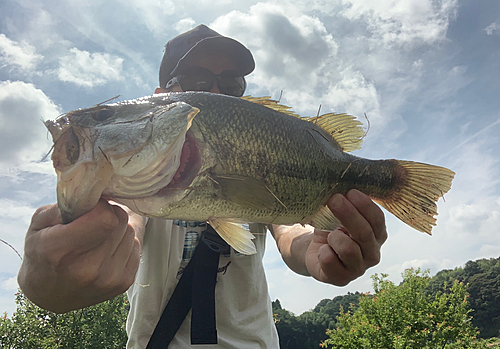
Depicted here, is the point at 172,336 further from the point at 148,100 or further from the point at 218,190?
the point at 148,100

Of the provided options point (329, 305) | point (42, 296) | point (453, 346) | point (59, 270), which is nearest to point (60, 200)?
point (59, 270)

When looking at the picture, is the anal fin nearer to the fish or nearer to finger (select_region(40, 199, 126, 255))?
the fish

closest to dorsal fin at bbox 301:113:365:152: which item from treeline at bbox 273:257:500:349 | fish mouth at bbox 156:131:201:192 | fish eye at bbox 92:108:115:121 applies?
fish mouth at bbox 156:131:201:192

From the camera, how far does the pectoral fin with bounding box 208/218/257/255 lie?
186 centimetres

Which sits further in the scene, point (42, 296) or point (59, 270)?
point (42, 296)

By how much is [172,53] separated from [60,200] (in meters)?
3.24

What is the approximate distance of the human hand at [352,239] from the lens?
210 centimetres

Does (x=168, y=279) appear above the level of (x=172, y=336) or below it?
above

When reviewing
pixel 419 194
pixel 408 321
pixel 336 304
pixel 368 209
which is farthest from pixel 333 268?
pixel 336 304

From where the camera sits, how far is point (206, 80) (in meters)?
3.71

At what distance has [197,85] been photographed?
367cm

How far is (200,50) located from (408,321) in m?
23.1

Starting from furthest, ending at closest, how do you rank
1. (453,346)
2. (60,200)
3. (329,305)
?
(329,305), (453,346), (60,200)

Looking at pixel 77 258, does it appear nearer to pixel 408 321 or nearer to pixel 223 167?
pixel 223 167
